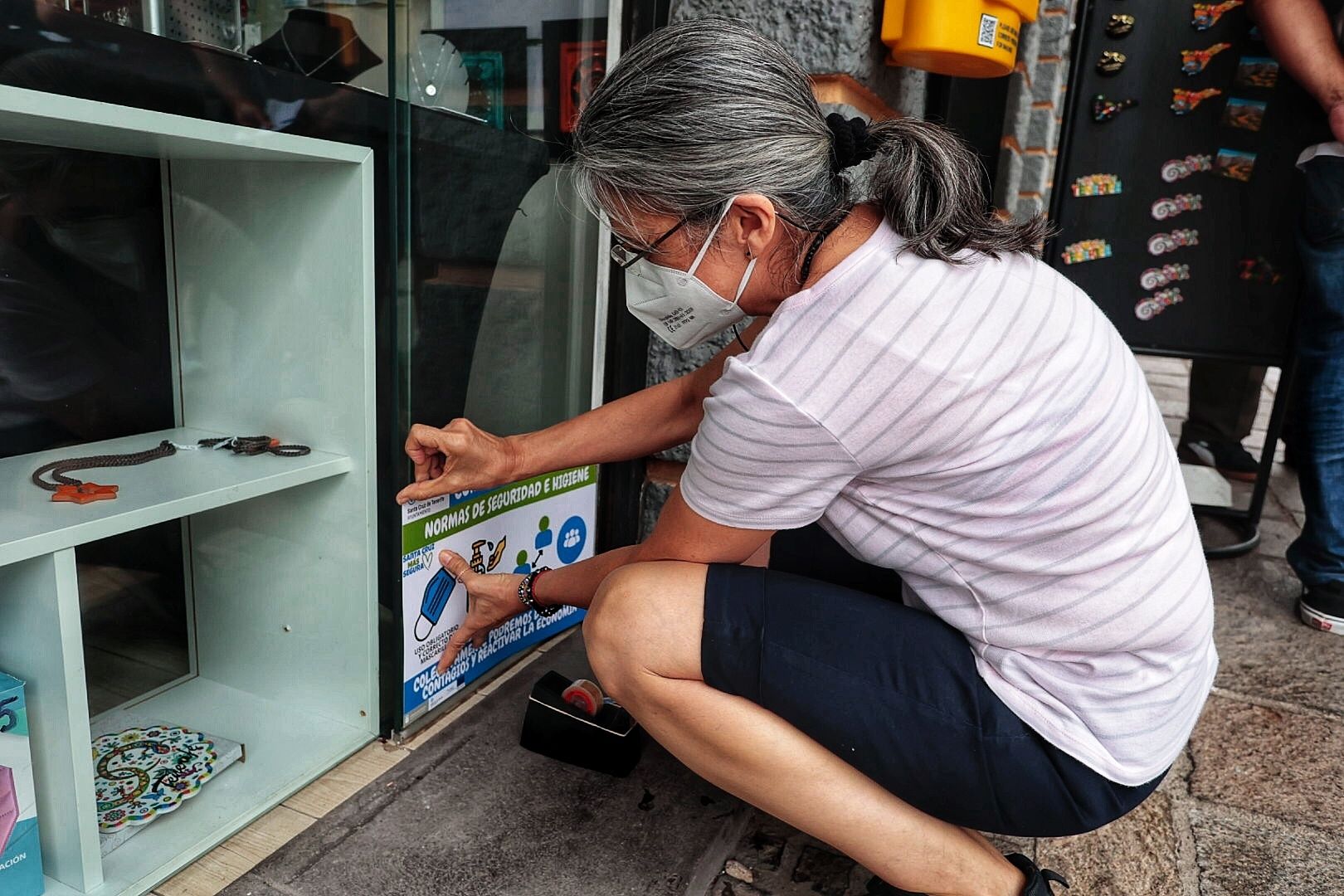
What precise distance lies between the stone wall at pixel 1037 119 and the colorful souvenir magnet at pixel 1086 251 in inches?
22.5

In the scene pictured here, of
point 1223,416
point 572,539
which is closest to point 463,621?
point 572,539

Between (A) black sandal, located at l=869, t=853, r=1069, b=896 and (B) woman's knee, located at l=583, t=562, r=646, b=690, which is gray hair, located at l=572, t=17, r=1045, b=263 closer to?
(B) woman's knee, located at l=583, t=562, r=646, b=690

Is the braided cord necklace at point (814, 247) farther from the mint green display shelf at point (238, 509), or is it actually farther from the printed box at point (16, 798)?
the printed box at point (16, 798)

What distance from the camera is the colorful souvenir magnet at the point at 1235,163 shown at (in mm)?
2557

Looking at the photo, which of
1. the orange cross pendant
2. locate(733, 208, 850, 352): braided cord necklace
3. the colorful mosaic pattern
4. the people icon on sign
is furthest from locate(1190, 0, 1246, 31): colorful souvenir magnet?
the colorful mosaic pattern


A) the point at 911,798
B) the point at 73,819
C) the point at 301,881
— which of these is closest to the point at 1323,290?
the point at 911,798

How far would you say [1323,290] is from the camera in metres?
2.26

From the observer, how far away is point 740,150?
104cm

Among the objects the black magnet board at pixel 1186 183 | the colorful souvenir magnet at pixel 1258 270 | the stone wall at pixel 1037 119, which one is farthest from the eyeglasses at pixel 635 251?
the stone wall at pixel 1037 119

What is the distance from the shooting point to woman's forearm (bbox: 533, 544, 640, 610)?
148cm

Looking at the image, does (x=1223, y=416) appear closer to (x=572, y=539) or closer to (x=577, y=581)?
(x=572, y=539)

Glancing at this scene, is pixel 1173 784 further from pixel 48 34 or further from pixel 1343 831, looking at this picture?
pixel 48 34

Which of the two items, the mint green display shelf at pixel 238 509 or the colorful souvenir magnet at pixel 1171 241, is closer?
the mint green display shelf at pixel 238 509

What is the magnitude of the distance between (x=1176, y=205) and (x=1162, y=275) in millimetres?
203
